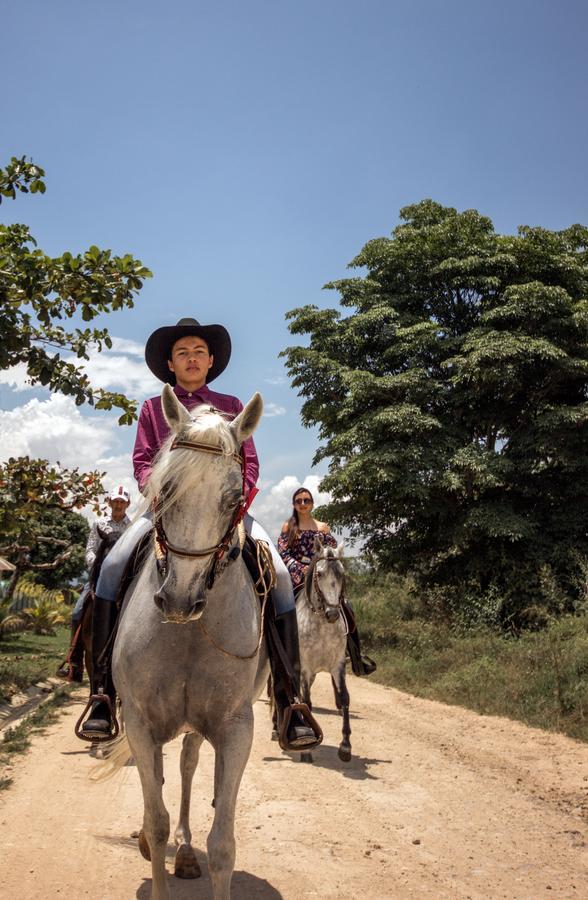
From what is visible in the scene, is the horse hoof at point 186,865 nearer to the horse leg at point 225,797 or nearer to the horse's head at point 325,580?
the horse leg at point 225,797

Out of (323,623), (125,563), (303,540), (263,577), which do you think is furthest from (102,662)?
(303,540)

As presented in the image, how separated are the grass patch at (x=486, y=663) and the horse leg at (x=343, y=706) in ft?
10.7

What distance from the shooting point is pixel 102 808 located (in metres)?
6.38

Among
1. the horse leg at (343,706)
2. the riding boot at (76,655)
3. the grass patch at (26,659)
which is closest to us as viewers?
the riding boot at (76,655)

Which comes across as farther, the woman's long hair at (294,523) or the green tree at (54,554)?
the green tree at (54,554)

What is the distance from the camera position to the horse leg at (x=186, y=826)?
4.88 metres

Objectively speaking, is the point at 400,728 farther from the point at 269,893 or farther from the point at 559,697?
the point at 269,893

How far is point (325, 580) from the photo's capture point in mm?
9375

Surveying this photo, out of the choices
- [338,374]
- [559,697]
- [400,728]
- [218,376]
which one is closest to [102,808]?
[218,376]

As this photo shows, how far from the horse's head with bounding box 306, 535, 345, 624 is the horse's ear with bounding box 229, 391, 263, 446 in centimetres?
586

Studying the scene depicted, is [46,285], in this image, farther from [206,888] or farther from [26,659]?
[26,659]

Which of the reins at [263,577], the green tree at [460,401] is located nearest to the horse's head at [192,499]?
the reins at [263,577]

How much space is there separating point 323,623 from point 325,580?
67 centimetres

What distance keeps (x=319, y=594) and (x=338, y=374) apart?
44.7ft
